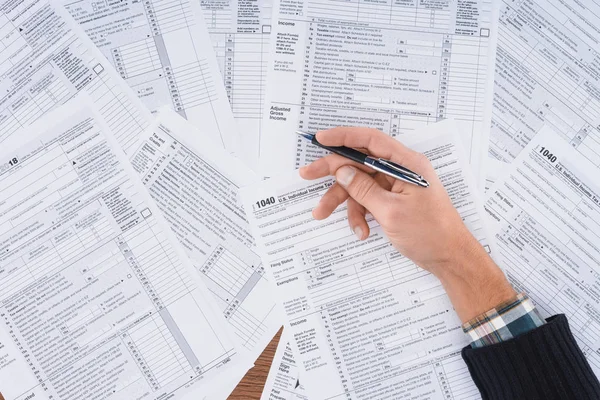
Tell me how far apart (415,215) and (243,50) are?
42cm

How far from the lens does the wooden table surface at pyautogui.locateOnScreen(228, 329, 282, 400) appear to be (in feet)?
2.97

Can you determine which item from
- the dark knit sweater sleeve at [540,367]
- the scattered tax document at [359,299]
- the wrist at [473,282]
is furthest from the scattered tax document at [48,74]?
the dark knit sweater sleeve at [540,367]

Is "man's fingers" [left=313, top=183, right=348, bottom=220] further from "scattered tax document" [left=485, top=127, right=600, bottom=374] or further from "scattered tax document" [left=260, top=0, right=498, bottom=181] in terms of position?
"scattered tax document" [left=485, top=127, right=600, bottom=374]

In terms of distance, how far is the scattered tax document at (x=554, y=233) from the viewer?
89 cm

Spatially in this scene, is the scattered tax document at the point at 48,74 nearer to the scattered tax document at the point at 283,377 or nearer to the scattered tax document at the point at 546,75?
the scattered tax document at the point at 283,377

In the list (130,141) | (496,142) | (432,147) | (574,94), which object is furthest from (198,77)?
(574,94)

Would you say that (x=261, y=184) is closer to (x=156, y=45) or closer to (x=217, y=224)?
(x=217, y=224)

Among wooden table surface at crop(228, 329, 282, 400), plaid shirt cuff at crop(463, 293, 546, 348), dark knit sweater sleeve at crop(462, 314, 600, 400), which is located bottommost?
wooden table surface at crop(228, 329, 282, 400)

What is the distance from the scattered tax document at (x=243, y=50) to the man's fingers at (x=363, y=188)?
0.19m

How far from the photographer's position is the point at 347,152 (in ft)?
2.73

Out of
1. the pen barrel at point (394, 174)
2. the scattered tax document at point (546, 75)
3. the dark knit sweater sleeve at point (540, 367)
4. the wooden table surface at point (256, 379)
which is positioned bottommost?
the wooden table surface at point (256, 379)

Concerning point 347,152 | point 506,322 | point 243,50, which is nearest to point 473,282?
point 506,322

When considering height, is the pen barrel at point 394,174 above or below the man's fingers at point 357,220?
above

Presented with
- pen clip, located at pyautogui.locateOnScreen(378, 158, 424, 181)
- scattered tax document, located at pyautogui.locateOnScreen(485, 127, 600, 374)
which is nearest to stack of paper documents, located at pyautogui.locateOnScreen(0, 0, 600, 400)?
scattered tax document, located at pyautogui.locateOnScreen(485, 127, 600, 374)
